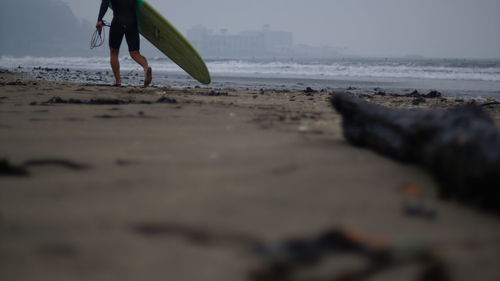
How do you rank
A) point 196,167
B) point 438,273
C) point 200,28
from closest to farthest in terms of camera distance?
point 438,273, point 196,167, point 200,28

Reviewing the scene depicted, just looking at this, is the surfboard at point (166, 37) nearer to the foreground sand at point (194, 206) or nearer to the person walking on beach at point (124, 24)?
the person walking on beach at point (124, 24)

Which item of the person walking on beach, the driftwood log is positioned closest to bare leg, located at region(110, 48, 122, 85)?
the person walking on beach

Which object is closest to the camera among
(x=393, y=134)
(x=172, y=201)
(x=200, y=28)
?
(x=172, y=201)

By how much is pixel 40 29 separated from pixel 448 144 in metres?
140

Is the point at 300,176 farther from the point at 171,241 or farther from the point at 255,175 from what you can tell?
the point at 171,241

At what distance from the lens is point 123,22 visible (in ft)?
19.3

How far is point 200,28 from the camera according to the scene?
143375 millimetres

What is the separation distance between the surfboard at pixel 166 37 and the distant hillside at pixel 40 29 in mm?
101419

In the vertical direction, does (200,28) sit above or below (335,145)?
above

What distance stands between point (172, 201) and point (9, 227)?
47cm

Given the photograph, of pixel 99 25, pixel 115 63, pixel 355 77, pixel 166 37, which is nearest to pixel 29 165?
pixel 99 25

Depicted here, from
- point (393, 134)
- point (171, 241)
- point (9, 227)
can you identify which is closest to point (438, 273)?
point (171, 241)

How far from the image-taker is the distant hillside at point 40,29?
10444cm

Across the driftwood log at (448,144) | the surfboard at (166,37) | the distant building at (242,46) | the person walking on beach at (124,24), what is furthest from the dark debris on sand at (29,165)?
the distant building at (242,46)
